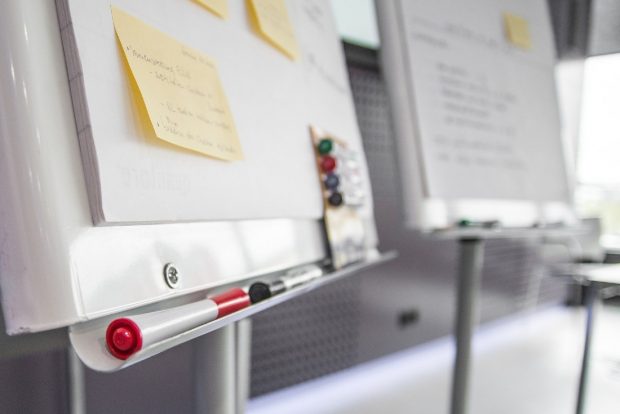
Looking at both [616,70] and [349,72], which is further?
[616,70]

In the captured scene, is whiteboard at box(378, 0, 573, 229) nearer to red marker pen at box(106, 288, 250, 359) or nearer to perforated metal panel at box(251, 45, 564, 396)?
perforated metal panel at box(251, 45, 564, 396)

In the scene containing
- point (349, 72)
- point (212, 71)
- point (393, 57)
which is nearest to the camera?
point (212, 71)

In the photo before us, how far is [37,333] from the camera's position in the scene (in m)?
0.32

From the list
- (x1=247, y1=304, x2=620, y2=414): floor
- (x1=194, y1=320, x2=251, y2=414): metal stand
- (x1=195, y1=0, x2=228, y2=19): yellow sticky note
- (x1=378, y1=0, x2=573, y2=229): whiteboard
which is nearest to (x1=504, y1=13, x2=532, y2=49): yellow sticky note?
(x1=378, y1=0, x2=573, y2=229): whiteboard

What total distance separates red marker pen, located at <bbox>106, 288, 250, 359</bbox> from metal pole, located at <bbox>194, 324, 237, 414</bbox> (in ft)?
0.45

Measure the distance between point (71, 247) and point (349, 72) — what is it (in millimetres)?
1604

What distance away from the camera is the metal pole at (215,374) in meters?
0.52

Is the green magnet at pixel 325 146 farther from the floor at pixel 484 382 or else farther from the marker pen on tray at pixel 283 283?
the floor at pixel 484 382

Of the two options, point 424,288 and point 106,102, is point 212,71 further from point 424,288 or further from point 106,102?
point 424,288

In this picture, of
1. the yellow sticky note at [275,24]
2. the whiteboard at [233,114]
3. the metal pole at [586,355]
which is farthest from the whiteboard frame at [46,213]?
the metal pole at [586,355]

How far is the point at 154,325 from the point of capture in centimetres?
32

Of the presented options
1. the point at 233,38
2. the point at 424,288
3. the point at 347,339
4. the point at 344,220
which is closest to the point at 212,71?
the point at 233,38

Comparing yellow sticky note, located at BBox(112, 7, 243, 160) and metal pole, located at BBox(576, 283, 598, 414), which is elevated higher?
yellow sticky note, located at BBox(112, 7, 243, 160)

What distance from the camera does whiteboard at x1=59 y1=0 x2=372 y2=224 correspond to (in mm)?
348
